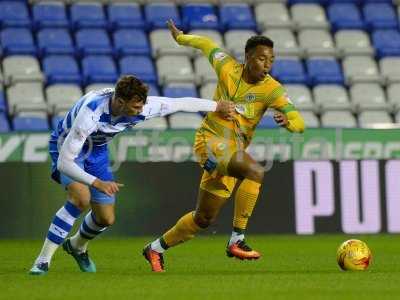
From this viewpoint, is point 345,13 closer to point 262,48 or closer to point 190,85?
point 190,85

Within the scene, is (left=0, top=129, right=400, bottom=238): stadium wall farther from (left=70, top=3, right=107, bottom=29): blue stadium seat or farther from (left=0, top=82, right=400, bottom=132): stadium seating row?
(left=70, top=3, right=107, bottom=29): blue stadium seat

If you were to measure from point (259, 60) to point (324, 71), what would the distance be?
9.65 m

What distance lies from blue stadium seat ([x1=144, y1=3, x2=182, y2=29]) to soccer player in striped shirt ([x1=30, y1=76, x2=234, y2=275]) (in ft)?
32.6

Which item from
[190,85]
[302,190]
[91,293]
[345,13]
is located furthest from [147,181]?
[91,293]

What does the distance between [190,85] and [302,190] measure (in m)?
3.45

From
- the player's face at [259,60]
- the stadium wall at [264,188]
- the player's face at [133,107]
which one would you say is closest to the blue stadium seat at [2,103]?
the stadium wall at [264,188]

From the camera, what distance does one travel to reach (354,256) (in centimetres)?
1084

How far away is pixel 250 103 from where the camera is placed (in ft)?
37.3

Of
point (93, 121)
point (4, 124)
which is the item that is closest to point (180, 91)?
point (4, 124)

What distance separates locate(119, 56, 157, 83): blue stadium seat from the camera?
65.0 feet

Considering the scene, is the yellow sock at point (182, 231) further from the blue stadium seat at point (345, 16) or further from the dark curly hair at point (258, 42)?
the blue stadium seat at point (345, 16)

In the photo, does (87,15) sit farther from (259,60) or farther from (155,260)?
(155,260)

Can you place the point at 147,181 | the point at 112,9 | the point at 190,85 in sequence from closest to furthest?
the point at 147,181
the point at 190,85
the point at 112,9

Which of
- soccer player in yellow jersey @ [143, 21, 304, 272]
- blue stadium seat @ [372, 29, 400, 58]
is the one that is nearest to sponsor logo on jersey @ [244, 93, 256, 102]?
soccer player in yellow jersey @ [143, 21, 304, 272]
